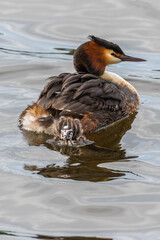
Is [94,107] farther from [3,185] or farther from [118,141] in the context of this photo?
[3,185]

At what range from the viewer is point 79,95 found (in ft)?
21.5

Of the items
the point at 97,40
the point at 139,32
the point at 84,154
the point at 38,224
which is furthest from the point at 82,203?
the point at 139,32

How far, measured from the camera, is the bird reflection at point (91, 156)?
5512mm

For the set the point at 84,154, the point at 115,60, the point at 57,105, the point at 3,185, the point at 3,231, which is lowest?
the point at 3,231

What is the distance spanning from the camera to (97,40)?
7445 mm

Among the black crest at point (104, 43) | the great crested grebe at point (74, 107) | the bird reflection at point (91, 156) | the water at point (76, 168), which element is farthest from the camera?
the black crest at point (104, 43)

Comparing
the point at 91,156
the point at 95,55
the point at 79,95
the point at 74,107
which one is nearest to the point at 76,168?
the point at 91,156

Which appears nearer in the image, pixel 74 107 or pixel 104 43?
pixel 74 107

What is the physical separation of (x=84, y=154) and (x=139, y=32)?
5643mm

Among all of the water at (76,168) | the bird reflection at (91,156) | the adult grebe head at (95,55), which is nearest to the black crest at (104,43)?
the adult grebe head at (95,55)

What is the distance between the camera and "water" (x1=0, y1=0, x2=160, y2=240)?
464cm

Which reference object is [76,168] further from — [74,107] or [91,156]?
[74,107]

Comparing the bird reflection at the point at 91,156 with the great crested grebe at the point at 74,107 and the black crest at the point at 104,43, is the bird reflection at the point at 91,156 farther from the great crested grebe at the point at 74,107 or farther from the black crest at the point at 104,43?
the black crest at the point at 104,43

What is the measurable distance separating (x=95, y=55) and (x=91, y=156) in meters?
1.91
